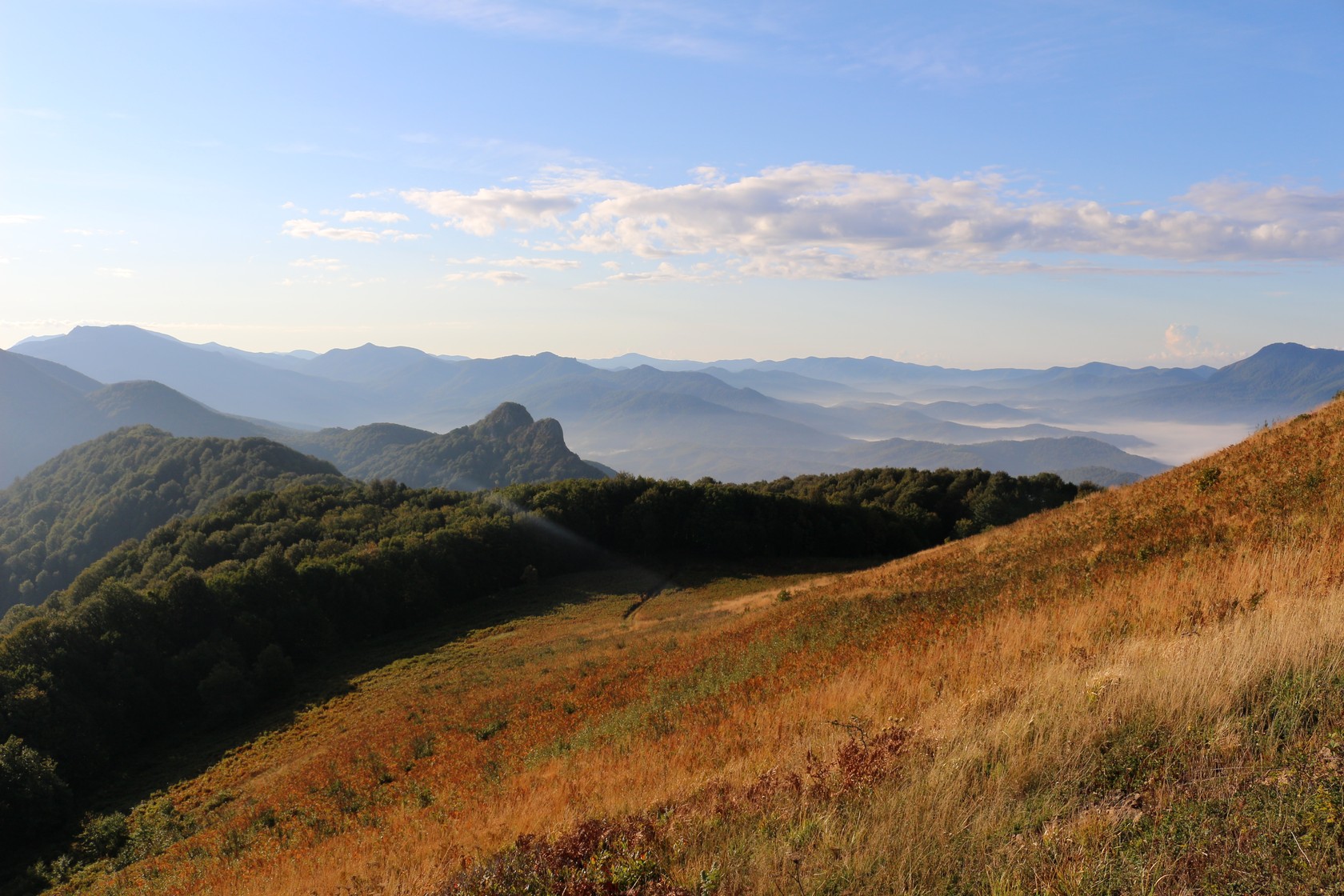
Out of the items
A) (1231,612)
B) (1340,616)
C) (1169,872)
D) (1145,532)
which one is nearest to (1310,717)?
(1340,616)

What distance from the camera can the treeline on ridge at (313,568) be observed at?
119 ft

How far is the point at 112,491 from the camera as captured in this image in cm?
13412

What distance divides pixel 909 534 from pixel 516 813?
6663 cm

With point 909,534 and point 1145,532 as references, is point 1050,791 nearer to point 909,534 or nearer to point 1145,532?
point 1145,532

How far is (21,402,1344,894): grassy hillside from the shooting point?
15.6ft

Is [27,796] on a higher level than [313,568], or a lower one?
lower

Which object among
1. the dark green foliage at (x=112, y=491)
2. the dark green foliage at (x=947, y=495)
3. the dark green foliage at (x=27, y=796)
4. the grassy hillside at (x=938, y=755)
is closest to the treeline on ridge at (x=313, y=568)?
the dark green foliage at (x=27, y=796)

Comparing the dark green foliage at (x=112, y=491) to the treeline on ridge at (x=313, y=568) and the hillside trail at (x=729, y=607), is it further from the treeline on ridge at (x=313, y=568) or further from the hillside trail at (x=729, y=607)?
the hillside trail at (x=729, y=607)

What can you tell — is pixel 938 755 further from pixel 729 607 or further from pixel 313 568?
pixel 313 568

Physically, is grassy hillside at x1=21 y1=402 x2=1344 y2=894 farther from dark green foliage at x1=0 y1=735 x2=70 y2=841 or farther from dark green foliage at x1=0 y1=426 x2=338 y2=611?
dark green foliage at x1=0 y1=426 x2=338 y2=611

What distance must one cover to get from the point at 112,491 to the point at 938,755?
174225 millimetres

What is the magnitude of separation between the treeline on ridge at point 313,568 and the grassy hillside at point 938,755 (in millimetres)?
20929

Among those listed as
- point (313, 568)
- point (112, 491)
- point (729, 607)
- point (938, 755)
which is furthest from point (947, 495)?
point (112, 491)

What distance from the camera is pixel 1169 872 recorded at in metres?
4.09
